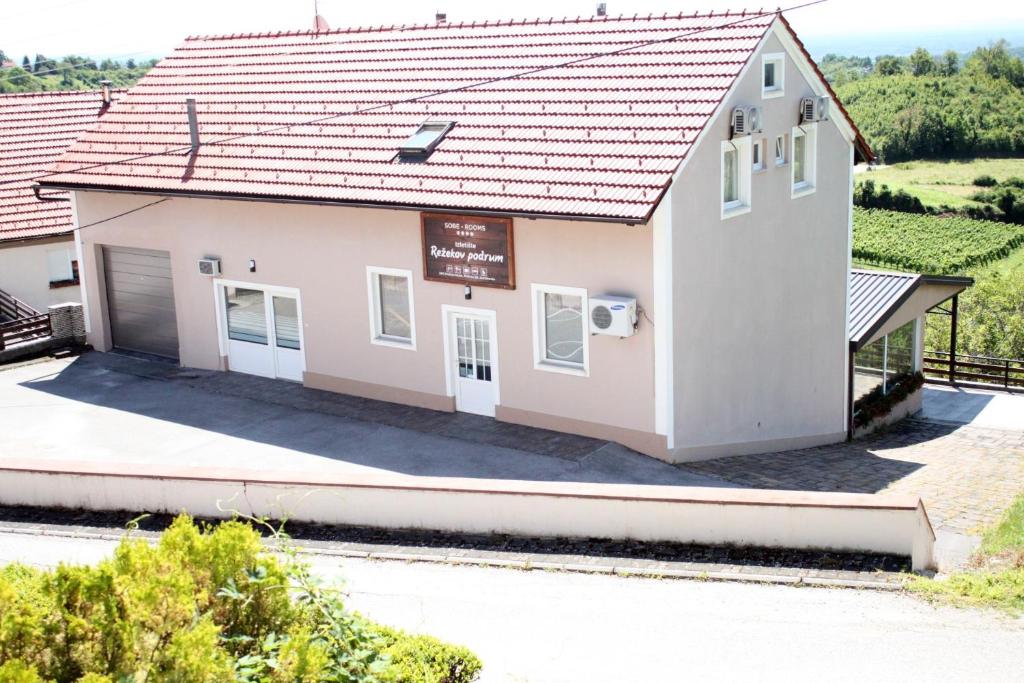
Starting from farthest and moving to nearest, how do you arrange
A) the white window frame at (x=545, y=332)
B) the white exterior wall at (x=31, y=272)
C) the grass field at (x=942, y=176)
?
1. the grass field at (x=942, y=176)
2. the white exterior wall at (x=31, y=272)
3. the white window frame at (x=545, y=332)

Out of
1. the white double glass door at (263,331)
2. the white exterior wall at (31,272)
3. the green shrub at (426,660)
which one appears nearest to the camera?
the green shrub at (426,660)

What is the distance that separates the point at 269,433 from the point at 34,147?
1286 centimetres

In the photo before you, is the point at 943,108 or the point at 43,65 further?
the point at 943,108

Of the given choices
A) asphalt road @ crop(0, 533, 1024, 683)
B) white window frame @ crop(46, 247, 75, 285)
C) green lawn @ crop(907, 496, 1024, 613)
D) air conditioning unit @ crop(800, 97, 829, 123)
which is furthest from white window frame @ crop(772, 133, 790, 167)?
white window frame @ crop(46, 247, 75, 285)

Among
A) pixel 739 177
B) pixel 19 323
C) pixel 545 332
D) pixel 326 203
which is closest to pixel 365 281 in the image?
pixel 326 203

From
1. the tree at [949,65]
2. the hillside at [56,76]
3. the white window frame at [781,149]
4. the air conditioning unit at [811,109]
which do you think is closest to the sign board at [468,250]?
the white window frame at [781,149]

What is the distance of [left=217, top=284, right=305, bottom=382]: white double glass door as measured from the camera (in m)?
19.1

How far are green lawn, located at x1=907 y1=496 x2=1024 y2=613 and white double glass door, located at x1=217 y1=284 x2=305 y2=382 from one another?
11523 millimetres

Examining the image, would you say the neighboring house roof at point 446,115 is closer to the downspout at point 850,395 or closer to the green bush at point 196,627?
the downspout at point 850,395

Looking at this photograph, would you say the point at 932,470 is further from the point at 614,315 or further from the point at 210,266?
the point at 210,266

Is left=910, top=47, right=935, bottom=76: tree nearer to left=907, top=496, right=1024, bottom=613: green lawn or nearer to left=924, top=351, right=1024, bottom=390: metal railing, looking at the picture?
left=924, top=351, right=1024, bottom=390: metal railing

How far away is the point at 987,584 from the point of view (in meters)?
9.77

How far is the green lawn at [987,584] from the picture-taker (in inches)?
371

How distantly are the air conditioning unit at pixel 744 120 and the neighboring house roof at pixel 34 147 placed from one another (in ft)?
47.9
